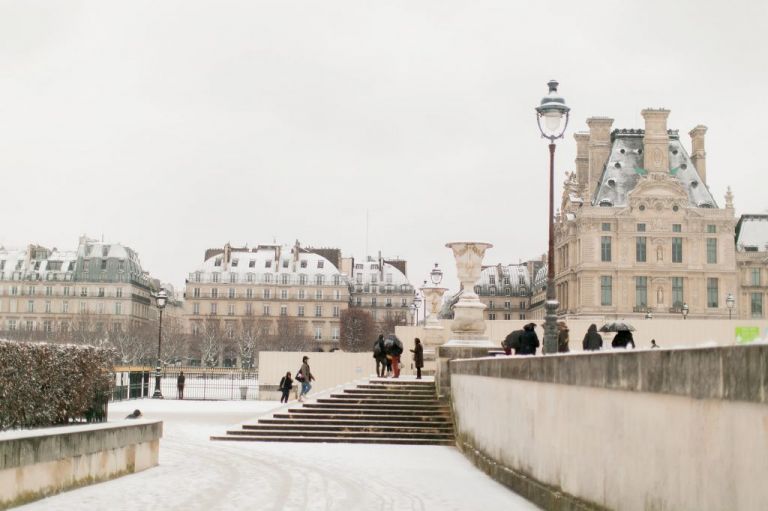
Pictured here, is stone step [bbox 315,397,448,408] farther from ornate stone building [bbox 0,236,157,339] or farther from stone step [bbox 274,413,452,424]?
ornate stone building [bbox 0,236,157,339]

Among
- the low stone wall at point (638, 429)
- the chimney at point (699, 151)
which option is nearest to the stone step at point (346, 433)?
the low stone wall at point (638, 429)

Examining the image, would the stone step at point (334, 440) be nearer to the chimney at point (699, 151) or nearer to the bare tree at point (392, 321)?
the chimney at point (699, 151)

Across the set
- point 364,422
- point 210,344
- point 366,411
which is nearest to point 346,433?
point 364,422

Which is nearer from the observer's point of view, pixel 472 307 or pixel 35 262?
pixel 472 307

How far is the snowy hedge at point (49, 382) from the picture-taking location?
1085 cm

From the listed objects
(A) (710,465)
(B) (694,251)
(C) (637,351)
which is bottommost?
(A) (710,465)

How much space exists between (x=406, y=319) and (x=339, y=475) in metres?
104

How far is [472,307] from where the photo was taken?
69.9 ft

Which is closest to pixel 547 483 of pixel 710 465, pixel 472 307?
pixel 710 465

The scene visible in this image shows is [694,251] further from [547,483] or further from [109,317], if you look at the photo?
[547,483]

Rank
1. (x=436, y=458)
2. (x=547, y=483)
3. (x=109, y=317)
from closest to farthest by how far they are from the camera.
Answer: (x=547, y=483) < (x=436, y=458) < (x=109, y=317)

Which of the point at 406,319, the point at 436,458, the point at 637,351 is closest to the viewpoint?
the point at 637,351

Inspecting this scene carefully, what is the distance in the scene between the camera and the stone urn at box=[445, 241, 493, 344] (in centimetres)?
2131

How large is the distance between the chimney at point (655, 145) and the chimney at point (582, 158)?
574 cm
